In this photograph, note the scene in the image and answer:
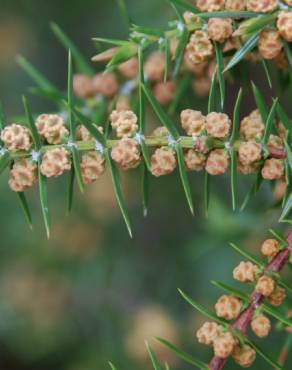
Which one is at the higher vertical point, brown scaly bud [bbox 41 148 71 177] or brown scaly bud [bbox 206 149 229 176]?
brown scaly bud [bbox 41 148 71 177]

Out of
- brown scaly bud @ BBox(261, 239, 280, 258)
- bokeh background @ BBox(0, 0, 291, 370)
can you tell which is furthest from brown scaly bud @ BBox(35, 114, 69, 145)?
bokeh background @ BBox(0, 0, 291, 370)

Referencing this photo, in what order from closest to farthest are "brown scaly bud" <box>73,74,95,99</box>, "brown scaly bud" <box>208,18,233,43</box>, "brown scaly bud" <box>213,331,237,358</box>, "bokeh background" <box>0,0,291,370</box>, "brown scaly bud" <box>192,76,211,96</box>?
"brown scaly bud" <box>213,331,237,358</box>
"brown scaly bud" <box>208,18,233,43</box>
"brown scaly bud" <box>192,76,211,96</box>
"brown scaly bud" <box>73,74,95,99</box>
"bokeh background" <box>0,0,291,370</box>

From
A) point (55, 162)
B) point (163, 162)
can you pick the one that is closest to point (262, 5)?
point (163, 162)

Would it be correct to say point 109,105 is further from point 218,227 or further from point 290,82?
point 218,227

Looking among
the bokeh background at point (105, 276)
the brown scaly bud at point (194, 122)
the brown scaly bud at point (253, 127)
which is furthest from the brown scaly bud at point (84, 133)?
the bokeh background at point (105, 276)

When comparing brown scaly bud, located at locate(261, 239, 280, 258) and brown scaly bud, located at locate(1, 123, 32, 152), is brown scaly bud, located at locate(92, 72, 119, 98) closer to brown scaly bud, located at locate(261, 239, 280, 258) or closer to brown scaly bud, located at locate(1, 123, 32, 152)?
brown scaly bud, located at locate(1, 123, 32, 152)

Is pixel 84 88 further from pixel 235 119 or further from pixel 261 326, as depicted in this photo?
pixel 261 326

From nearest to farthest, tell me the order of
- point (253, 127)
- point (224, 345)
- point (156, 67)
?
point (224, 345)
point (253, 127)
point (156, 67)
